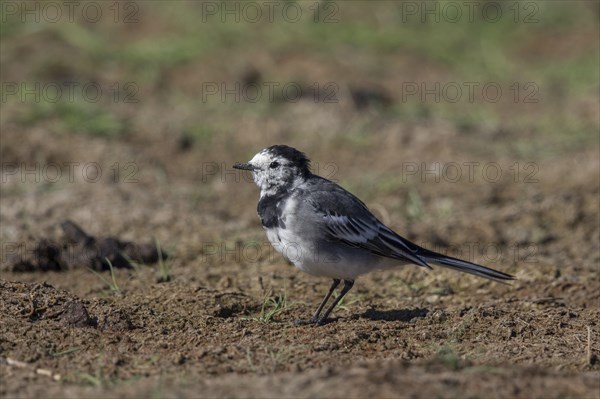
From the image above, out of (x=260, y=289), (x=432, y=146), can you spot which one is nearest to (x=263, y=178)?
(x=260, y=289)

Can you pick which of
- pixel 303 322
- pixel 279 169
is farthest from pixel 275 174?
pixel 303 322

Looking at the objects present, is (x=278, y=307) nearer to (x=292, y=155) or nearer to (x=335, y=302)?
(x=335, y=302)

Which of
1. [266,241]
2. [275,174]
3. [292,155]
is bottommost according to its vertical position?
[266,241]

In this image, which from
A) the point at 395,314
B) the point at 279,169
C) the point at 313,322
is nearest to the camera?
the point at 313,322

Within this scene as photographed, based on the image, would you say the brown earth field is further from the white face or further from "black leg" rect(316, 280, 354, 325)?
the white face

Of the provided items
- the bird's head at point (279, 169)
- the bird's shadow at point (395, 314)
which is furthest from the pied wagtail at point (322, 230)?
the bird's shadow at point (395, 314)

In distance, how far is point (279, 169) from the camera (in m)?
6.86

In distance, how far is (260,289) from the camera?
7227 millimetres

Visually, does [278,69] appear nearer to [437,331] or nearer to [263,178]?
[263,178]

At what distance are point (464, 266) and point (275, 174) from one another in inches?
55.6

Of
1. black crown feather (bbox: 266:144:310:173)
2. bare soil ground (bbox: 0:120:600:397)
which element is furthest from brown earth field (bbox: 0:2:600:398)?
black crown feather (bbox: 266:144:310:173)

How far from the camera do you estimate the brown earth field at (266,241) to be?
16.5 ft

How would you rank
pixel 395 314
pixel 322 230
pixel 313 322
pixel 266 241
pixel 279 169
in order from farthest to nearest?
pixel 266 241
pixel 279 169
pixel 395 314
pixel 322 230
pixel 313 322

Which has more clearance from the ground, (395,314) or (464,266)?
(464,266)
